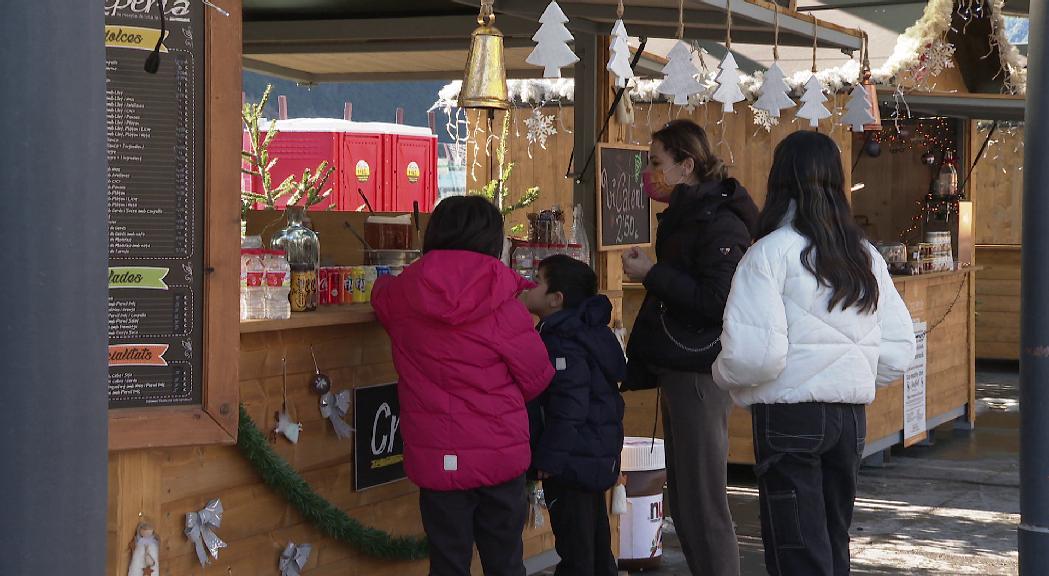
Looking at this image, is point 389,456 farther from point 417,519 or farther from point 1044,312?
point 1044,312

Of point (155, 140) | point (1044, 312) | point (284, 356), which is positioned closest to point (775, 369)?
point (1044, 312)

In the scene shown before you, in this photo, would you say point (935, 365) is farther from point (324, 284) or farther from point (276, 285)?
point (276, 285)

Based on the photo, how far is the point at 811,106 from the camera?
5684 millimetres

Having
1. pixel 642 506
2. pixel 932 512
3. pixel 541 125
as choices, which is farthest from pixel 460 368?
pixel 541 125

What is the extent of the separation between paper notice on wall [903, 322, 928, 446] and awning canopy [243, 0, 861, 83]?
3.28 meters

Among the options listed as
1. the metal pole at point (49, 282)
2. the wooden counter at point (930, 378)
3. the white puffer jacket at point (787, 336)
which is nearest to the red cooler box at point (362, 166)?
the wooden counter at point (930, 378)

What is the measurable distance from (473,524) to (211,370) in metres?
1.06

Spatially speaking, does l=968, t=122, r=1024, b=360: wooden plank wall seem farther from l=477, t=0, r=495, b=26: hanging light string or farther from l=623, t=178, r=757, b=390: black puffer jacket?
l=477, t=0, r=495, b=26: hanging light string

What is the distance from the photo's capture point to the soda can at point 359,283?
199 inches

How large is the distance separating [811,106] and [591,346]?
1.68 metres

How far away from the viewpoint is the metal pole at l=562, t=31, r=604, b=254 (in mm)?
6172

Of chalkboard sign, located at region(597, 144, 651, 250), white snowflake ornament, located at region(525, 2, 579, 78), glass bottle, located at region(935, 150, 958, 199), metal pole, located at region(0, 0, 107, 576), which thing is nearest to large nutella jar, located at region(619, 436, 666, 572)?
chalkboard sign, located at region(597, 144, 651, 250)

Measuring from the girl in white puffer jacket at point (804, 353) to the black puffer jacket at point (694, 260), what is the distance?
69 centimetres

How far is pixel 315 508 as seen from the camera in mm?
4582
